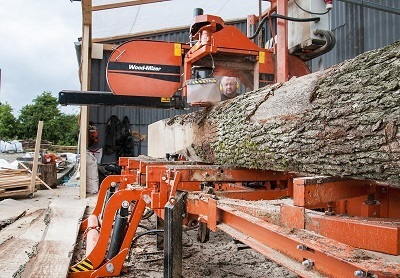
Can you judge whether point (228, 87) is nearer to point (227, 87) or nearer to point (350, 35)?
point (227, 87)

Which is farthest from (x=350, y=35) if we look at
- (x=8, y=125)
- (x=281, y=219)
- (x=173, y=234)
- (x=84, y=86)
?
(x=8, y=125)

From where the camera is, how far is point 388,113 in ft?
5.47

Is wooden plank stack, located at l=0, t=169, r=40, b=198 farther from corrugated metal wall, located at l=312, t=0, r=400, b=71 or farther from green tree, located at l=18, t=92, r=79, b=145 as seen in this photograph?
green tree, located at l=18, t=92, r=79, b=145

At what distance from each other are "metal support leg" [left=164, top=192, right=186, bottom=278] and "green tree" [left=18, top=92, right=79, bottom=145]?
22.8 metres

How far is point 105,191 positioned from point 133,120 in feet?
23.4

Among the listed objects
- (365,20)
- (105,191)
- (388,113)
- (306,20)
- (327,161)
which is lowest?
(105,191)

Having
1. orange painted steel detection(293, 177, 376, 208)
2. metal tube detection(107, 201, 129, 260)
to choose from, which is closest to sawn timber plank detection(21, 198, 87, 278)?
metal tube detection(107, 201, 129, 260)

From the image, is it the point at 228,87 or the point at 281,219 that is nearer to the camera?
the point at 281,219

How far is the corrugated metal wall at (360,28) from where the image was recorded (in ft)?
21.0

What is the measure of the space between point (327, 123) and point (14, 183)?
23.7 ft

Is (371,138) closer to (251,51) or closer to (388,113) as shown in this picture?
(388,113)

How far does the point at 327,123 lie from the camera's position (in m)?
2.03

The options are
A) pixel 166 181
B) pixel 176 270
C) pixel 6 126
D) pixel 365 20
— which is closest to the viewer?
pixel 176 270

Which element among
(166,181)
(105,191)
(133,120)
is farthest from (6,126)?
(166,181)
